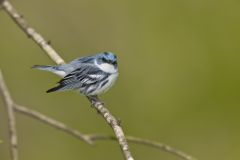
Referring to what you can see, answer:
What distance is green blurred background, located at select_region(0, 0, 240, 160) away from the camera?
5.47 meters

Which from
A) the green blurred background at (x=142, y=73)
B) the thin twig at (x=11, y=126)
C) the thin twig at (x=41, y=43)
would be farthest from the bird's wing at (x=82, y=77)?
the green blurred background at (x=142, y=73)

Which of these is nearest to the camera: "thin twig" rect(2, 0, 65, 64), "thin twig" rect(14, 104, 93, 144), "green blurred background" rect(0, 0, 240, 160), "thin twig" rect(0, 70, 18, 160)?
"thin twig" rect(0, 70, 18, 160)

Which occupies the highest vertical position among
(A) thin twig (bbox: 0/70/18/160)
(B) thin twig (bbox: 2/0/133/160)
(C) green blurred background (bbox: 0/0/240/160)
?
(C) green blurred background (bbox: 0/0/240/160)

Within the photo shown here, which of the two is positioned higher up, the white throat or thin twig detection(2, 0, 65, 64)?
the white throat

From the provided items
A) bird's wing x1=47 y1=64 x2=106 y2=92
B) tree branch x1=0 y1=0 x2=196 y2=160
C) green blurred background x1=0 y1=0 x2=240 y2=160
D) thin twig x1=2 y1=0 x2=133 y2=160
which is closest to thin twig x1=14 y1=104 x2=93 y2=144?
tree branch x1=0 y1=0 x2=196 y2=160

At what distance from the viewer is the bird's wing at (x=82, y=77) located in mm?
3354

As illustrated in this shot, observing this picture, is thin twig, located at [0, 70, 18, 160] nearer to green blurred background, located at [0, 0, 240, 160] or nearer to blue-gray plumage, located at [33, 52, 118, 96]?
blue-gray plumage, located at [33, 52, 118, 96]

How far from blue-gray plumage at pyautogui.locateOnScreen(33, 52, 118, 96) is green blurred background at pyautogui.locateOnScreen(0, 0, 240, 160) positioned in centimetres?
171

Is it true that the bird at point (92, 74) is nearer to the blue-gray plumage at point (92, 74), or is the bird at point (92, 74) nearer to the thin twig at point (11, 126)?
the blue-gray plumage at point (92, 74)

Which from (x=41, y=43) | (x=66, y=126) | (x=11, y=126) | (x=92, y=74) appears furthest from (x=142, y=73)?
(x=11, y=126)

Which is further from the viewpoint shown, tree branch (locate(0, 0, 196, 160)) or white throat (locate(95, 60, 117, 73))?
white throat (locate(95, 60, 117, 73))

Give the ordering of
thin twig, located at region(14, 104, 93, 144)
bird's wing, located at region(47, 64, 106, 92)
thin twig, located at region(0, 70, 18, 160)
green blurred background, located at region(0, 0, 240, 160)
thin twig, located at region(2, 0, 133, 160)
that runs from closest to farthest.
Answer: thin twig, located at region(0, 70, 18, 160), thin twig, located at region(14, 104, 93, 144), thin twig, located at region(2, 0, 133, 160), bird's wing, located at region(47, 64, 106, 92), green blurred background, located at region(0, 0, 240, 160)

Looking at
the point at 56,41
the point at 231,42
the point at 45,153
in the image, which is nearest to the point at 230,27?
the point at 231,42

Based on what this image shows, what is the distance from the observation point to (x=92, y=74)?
3.54 meters
